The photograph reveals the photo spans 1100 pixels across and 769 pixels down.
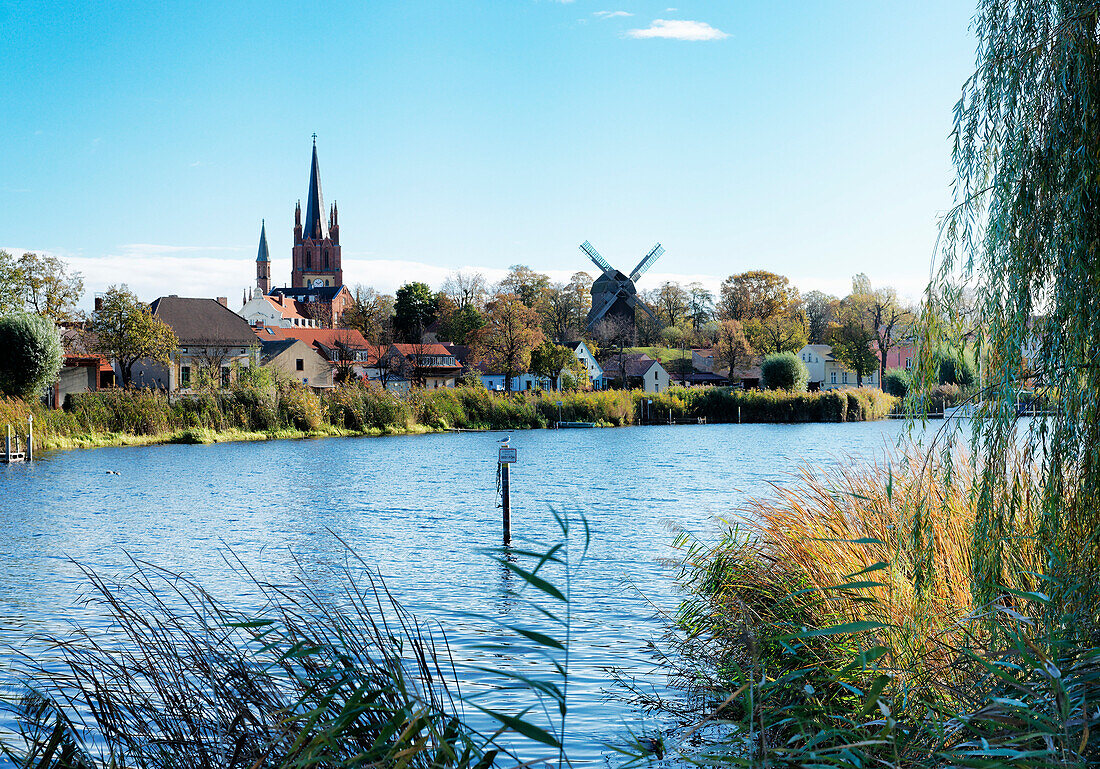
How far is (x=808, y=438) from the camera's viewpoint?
5281 cm

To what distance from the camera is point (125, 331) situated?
185ft

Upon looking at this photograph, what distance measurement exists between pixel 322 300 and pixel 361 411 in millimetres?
106241

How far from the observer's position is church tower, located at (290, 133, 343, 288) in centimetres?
16738

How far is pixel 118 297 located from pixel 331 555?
4616 centimetres

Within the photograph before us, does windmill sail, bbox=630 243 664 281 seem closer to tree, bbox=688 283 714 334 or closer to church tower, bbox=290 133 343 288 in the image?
tree, bbox=688 283 714 334

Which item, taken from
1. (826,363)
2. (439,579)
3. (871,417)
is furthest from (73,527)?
(826,363)

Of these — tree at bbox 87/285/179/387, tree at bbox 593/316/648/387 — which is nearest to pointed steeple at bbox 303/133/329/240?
tree at bbox 593/316/648/387

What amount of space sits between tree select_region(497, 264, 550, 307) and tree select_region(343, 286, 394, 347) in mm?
13737

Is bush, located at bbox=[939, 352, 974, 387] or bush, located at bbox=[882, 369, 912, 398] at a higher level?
bush, located at bbox=[882, 369, 912, 398]

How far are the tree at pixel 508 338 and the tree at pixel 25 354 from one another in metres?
36.9

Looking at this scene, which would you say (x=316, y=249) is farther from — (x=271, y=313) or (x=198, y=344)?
(x=198, y=344)

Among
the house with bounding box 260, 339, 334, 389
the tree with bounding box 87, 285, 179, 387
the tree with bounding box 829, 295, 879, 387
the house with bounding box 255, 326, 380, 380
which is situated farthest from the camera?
the tree with bounding box 829, 295, 879, 387

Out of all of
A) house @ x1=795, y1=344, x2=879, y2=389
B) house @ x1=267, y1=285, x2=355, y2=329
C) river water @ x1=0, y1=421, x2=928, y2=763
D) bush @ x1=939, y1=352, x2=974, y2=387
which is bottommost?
river water @ x1=0, y1=421, x2=928, y2=763

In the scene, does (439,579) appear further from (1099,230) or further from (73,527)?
(1099,230)
